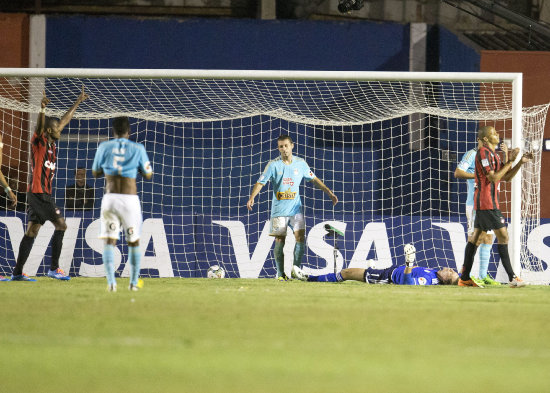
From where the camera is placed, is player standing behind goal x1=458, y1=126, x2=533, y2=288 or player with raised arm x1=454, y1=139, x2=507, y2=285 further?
player with raised arm x1=454, y1=139, x2=507, y2=285

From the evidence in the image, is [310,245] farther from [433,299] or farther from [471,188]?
[433,299]

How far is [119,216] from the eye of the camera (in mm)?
7941

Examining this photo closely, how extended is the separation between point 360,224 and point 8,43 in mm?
8720

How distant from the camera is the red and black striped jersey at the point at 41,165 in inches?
414

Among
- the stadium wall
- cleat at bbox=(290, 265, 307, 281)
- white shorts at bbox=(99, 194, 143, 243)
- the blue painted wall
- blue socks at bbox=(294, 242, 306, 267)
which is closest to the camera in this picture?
white shorts at bbox=(99, 194, 143, 243)

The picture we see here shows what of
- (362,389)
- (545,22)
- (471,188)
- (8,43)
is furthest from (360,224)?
(545,22)

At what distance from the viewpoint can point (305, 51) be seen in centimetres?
1775

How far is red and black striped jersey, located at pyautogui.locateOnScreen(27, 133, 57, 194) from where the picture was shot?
414 inches

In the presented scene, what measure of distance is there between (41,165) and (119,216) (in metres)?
3.05

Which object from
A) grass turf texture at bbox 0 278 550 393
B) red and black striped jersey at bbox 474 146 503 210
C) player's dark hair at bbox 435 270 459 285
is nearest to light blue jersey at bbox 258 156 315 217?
player's dark hair at bbox 435 270 459 285

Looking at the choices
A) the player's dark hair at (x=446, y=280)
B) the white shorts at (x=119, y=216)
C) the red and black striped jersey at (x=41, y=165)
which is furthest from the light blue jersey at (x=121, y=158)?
the player's dark hair at (x=446, y=280)

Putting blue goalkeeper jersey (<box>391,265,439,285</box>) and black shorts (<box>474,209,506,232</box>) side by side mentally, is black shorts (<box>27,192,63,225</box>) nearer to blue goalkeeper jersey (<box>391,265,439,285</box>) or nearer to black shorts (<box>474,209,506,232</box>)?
blue goalkeeper jersey (<box>391,265,439,285</box>)

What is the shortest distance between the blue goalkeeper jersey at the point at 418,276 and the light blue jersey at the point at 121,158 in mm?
4186

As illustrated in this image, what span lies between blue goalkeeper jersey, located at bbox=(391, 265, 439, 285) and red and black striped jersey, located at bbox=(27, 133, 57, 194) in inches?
181
